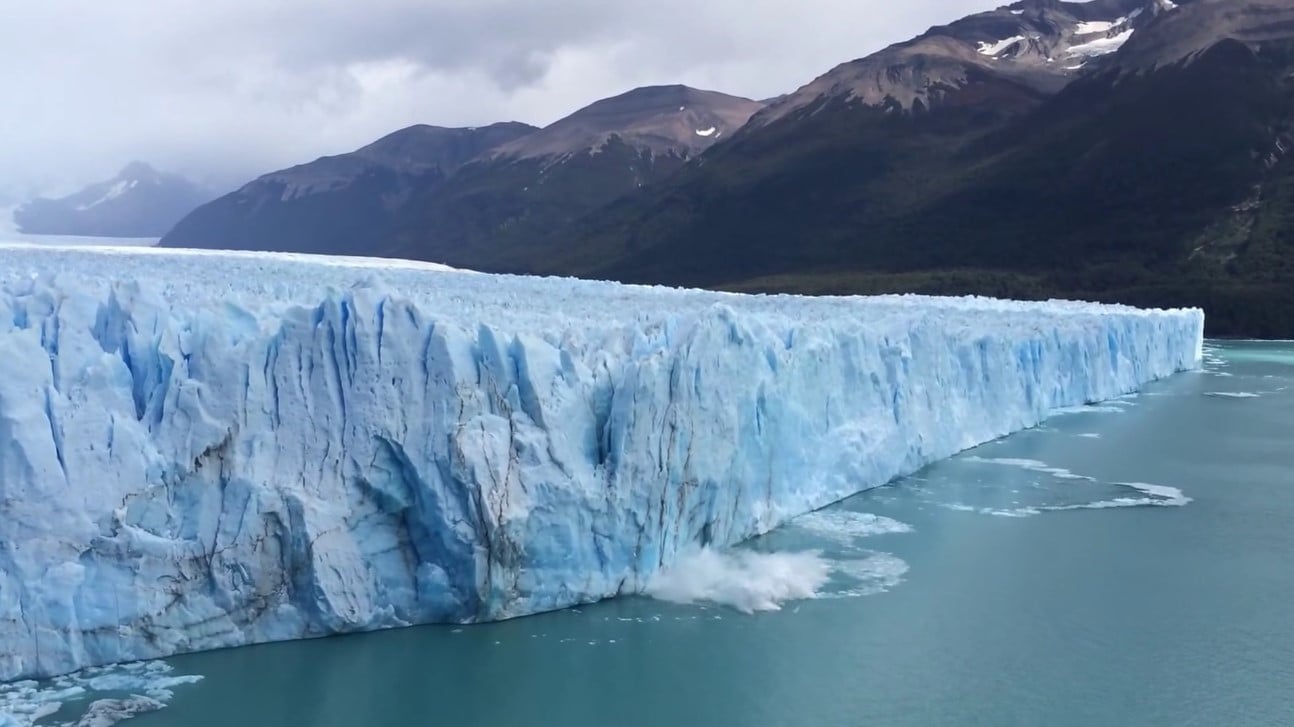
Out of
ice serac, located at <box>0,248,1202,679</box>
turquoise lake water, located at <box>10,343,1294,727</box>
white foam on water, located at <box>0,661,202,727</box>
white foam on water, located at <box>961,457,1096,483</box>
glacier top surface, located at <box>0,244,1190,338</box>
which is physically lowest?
turquoise lake water, located at <box>10,343,1294,727</box>

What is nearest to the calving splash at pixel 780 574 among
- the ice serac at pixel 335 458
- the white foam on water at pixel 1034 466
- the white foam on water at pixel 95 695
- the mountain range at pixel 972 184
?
the ice serac at pixel 335 458

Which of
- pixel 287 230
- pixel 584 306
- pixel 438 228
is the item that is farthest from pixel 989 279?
pixel 287 230

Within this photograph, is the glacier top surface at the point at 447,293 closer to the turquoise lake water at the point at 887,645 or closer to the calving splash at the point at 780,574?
the calving splash at the point at 780,574

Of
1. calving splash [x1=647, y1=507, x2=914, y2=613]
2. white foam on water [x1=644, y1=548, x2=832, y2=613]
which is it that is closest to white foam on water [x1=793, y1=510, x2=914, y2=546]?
calving splash [x1=647, y1=507, x2=914, y2=613]

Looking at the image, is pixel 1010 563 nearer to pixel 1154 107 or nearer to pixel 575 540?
pixel 575 540

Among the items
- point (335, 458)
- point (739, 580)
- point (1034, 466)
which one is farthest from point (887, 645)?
point (1034, 466)

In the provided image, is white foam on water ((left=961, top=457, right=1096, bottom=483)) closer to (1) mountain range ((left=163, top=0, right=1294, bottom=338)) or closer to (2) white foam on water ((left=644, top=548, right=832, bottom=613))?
(2) white foam on water ((left=644, top=548, right=832, bottom=613))

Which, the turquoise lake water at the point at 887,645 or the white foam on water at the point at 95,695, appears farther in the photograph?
the turquoise lake water at the point at 887,645
